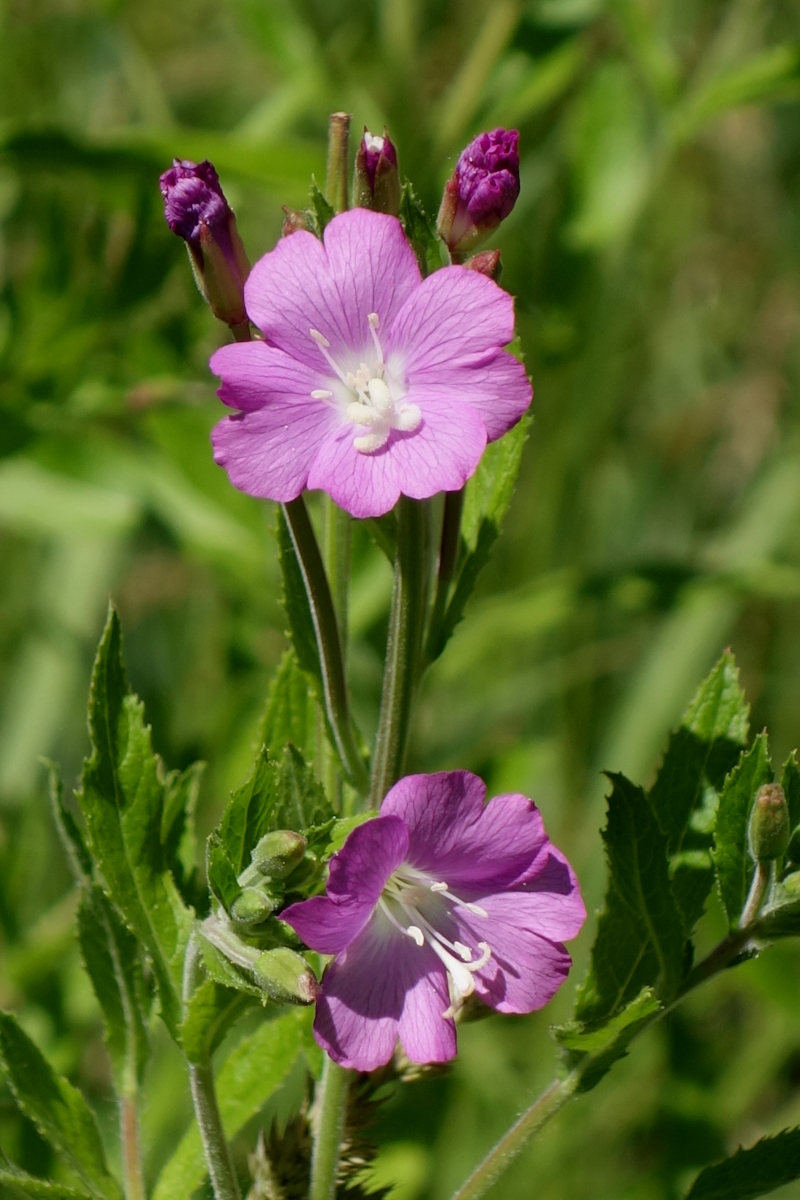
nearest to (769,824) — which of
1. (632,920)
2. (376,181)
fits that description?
(632,920)

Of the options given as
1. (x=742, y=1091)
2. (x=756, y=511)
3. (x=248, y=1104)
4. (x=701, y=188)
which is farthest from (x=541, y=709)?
(x=248, y=1104)

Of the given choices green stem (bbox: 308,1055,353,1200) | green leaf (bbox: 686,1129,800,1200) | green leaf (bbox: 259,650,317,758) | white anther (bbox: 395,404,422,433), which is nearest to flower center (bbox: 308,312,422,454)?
white anther (bbox: 395,404,422,433)

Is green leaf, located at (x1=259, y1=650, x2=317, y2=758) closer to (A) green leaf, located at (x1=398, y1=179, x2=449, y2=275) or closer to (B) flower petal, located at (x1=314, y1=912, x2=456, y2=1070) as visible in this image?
(B) flower petal, located at (x1=314, y1=912, x2=456, y2=1070)

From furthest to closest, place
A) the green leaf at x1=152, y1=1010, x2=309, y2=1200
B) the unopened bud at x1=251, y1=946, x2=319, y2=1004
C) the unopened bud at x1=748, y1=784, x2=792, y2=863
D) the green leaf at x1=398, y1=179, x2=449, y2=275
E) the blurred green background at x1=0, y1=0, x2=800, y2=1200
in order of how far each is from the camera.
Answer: the blurred green background at x1=0, y1=0, x2=800, y2=1200 → the green leaf at x1=152, y1=1010, x2=309, y2=1200 → the green leaf at x1=398, y1=179, x2=449, y2=275 → the unopened bud at x1=748, y1=784, x2=792, y2=863 → the unopened bud at x1=251, y1=946, x2=319, y2=1004

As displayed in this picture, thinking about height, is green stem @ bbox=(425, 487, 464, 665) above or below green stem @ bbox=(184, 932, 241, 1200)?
above

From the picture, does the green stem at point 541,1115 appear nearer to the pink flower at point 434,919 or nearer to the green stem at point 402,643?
the pink flower at point 434,919

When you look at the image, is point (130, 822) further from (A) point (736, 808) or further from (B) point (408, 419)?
(A) point (736, 808)
